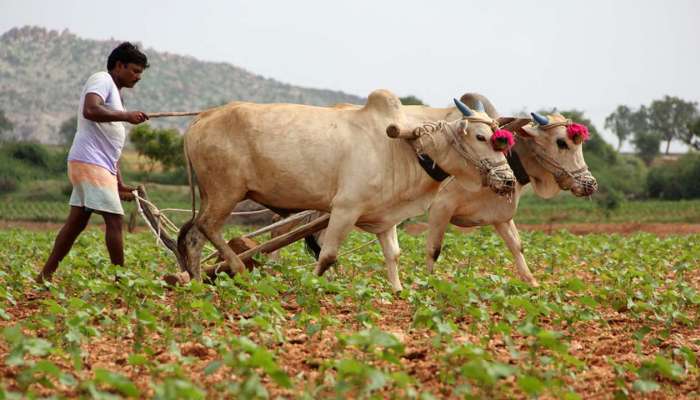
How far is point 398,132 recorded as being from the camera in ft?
21.3

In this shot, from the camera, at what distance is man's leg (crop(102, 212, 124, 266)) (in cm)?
645

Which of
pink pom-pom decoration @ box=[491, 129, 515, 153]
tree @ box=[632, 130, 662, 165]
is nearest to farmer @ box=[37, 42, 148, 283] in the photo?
pink pom-pom decoration @ box=[491, 129, 515, 153]

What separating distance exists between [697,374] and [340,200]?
2.65m

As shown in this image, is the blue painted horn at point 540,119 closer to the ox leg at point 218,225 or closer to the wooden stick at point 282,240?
the wooden stick at point 282,240

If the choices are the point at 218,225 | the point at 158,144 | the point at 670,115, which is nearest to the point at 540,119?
the point at 218,225

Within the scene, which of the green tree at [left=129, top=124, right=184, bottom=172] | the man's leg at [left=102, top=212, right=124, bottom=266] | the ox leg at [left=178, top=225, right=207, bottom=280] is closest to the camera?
the man's leg at [left=102, top=212, right=124, bottom=266]

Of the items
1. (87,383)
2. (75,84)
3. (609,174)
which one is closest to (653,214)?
(609,174)

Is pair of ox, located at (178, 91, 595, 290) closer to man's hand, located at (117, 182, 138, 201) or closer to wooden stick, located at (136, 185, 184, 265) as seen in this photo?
wooden stick, located at (136, 185, 184, 265)

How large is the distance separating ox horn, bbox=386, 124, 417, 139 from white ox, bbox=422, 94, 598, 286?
1176 millimetres

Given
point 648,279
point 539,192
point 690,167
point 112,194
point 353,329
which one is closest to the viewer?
point 353,329

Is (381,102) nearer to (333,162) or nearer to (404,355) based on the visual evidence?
(333,162)

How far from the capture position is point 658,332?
216 inches

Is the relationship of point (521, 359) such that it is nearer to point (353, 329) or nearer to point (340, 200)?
point (353, 329)

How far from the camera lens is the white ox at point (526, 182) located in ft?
25.6
